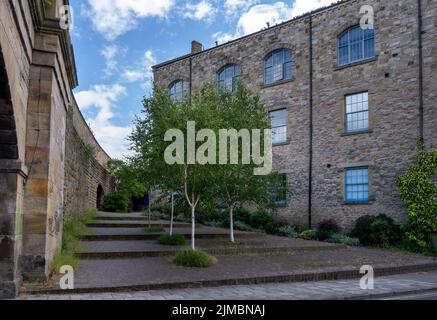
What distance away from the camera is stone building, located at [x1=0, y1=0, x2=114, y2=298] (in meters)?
7.01

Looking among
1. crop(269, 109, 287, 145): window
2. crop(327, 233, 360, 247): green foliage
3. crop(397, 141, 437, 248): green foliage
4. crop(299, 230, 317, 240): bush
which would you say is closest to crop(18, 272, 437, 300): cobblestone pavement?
crop(397, 141, 437, 248): green foliage

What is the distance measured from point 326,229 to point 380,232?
273 centimetres

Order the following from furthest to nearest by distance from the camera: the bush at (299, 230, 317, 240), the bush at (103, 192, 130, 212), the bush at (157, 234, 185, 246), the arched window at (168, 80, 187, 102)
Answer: the arched window at (168, 80, 187, 102) < the bush at (103, 192, 130, 212) < the bush at (299, 230, 317, 240) < the bush at (157, 234, 185, 246)

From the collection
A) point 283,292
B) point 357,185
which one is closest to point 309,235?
point 357,185

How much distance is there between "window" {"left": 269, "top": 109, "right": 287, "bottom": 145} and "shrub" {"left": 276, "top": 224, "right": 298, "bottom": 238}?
447cm

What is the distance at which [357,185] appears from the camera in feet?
66.9

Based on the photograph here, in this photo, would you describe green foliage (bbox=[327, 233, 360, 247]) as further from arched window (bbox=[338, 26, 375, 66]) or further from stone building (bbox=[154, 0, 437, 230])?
arched window (bbox=[338, 26, 375, 66])

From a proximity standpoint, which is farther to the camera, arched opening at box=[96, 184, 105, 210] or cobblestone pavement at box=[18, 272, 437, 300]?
arched opening at box=[96, 184, 105, 210]

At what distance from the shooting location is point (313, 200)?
2184 cm

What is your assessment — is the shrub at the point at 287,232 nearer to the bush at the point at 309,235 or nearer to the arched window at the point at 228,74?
the bush at the point at 309,235

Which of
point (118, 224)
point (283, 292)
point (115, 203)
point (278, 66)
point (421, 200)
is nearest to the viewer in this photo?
point (283, 292)

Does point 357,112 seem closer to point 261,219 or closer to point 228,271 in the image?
point 261,219

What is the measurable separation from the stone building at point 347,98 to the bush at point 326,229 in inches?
15.0
